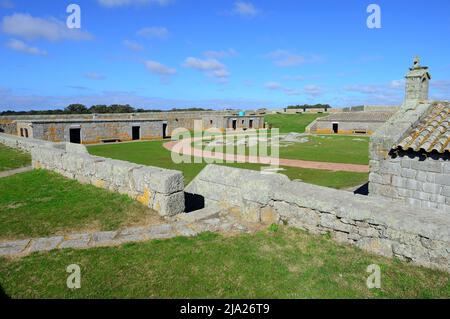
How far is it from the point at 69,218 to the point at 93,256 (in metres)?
2.19

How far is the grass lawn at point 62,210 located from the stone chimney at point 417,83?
7893 mm

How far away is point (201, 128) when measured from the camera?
44.7 metres

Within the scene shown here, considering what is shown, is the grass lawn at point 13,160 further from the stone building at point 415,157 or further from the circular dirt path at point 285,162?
the stone building at point 415,157

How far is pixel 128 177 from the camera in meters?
7.69

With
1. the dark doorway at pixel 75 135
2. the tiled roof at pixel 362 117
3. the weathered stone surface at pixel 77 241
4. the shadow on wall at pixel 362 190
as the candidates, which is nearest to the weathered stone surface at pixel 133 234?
the weathered stone surface at pixel 77 241

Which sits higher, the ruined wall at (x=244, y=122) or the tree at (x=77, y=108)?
the tree at (x=77, y=108)

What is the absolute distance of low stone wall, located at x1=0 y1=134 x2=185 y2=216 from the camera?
663 centimetres

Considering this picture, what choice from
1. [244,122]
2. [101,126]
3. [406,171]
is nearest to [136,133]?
[101,126]

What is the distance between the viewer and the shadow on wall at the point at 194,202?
7630 mm

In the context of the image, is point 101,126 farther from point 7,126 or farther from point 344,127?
point 344,127

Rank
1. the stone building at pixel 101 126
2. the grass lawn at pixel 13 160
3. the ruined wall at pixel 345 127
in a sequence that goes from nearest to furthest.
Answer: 1. the grass lawn at pixel 13 160
2. the stone building at pixel 101 126
3. the ruined wall at pixel 345 127

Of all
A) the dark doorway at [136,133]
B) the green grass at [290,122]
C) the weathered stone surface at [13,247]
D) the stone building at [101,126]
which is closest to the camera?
the weathered stone surface at [13,247]

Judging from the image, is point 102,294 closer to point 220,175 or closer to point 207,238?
point 207,238
